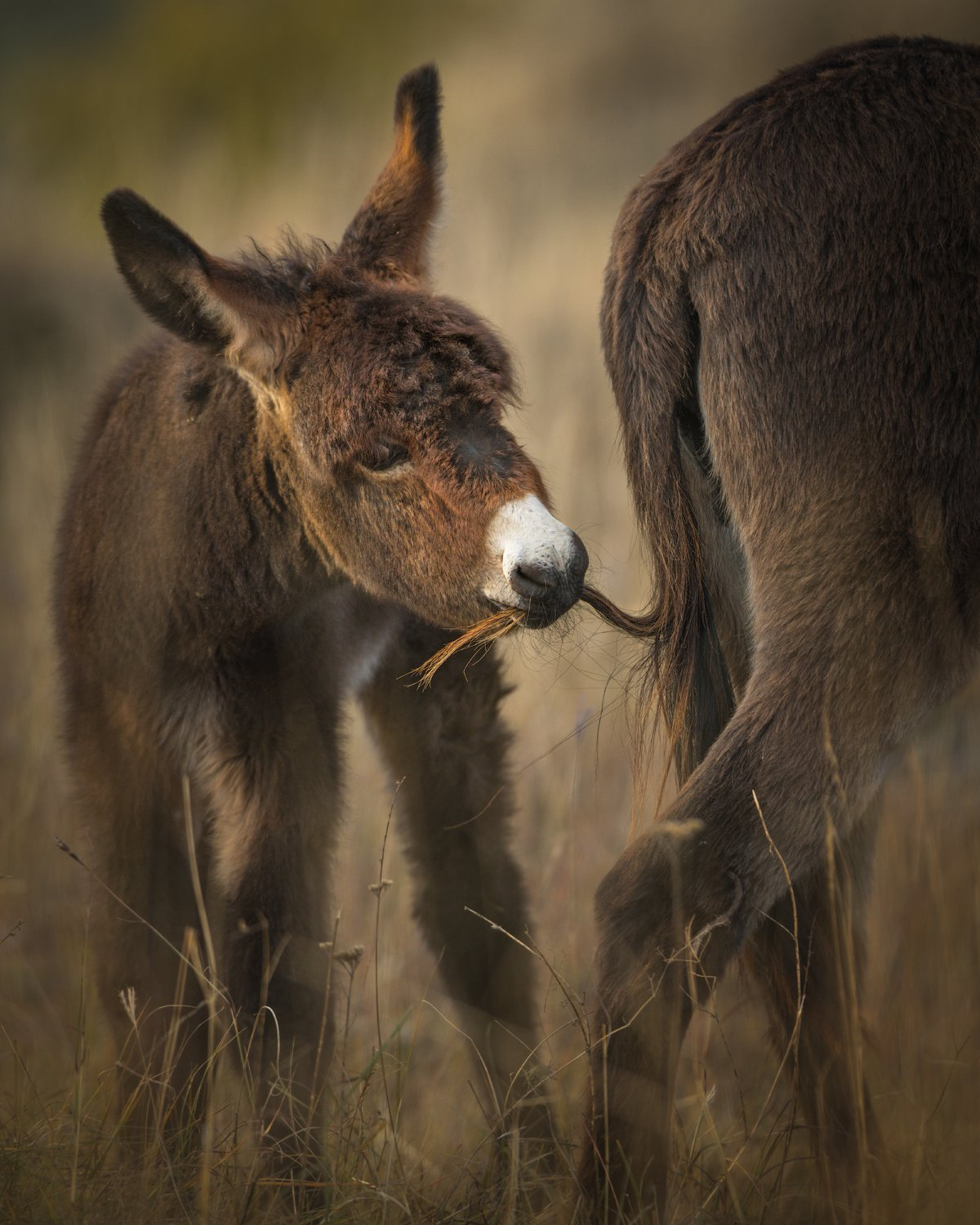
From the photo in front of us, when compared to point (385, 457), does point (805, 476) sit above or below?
below

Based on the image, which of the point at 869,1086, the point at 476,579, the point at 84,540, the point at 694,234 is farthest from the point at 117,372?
the point at 869,1086

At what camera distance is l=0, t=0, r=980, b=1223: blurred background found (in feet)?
9.12

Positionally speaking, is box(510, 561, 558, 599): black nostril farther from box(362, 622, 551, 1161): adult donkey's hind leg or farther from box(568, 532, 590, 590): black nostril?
box(362, 622, 551, 1161): adult donkey's hind leg

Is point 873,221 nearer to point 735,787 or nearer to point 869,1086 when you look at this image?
Result: point 735,787

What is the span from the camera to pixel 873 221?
2.02 m

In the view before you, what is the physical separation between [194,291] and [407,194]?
77 centimetres

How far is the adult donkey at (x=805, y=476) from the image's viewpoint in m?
1.93

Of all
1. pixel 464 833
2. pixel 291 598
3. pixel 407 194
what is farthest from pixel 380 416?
pixel 464 833

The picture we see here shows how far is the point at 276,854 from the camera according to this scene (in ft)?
8.95

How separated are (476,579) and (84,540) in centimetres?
130

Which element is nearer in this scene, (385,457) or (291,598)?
(385,457)

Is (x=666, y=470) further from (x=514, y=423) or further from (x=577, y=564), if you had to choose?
(x=514, y=423)

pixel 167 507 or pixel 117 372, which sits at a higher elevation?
pixel 117 372

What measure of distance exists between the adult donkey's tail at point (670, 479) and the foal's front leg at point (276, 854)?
991 millimetres
